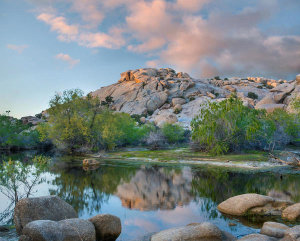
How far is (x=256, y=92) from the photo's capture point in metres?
130

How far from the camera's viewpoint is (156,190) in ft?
73.5

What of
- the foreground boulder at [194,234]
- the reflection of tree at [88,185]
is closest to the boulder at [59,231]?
the foreground boulder at [194,234]

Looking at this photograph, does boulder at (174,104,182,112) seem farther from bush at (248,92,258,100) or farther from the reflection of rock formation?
the reflection of rock formation

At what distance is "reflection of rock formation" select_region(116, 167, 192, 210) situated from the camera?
18373 millimetres

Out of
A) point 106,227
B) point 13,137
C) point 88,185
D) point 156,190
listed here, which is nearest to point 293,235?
point 106,227

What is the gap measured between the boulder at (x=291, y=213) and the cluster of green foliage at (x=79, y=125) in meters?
41.1

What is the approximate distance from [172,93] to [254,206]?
112862mm

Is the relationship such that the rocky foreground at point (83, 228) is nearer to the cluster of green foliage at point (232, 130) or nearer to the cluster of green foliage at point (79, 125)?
the cluster of green foliage at point (232, 130)

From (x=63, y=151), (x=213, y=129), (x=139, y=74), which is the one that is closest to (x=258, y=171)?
(x=213, y=129)

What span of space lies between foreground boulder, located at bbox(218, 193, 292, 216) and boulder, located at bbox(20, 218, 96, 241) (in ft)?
28.7

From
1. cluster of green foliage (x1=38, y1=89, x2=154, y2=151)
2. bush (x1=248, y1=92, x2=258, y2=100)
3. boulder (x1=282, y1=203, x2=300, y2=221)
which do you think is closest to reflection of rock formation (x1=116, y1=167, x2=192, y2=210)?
boulder (x1=282, y1=203, x2=300, y2=221)

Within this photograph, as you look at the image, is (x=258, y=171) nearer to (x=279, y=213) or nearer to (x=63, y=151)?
(x=279, y=213)

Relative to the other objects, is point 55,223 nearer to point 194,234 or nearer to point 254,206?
point 194,234

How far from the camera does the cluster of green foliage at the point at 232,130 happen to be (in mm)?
43594
